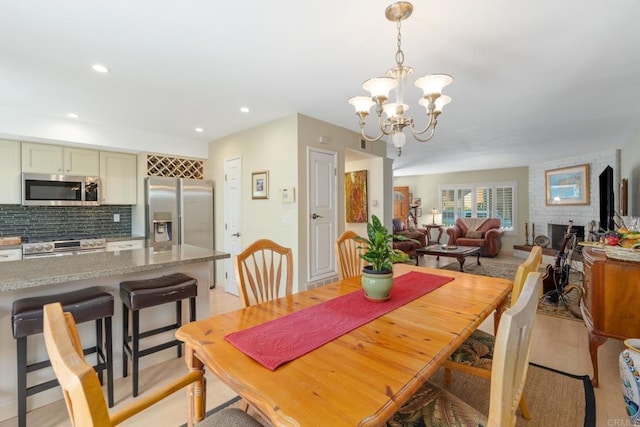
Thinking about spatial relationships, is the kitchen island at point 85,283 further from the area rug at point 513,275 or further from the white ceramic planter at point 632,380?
the area rug at point 513,275

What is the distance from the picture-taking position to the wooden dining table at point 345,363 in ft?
2.48

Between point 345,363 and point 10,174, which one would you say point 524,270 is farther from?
point 10,174

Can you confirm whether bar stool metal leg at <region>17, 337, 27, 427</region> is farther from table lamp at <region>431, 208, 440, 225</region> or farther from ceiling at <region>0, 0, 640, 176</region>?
table lamp at <region>431, 208, 440, 225</region>

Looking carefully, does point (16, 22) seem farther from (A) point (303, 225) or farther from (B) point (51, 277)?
(A) point (303, 225)

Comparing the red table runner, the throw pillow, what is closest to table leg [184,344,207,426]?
the red table runner

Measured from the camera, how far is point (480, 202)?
8180 millimetres

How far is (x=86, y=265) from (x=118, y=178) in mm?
2770

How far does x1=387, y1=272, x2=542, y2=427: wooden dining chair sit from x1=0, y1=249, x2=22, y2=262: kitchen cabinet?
4.31 m

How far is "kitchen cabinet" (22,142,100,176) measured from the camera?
11.7 ft

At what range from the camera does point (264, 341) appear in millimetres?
1099

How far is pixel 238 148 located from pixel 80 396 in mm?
3907

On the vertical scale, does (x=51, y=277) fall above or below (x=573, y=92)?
below

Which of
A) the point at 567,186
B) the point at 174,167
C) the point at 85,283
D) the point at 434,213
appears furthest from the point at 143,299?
the point at 567,186

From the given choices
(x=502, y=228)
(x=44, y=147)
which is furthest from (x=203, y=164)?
(x=502, y=228)
